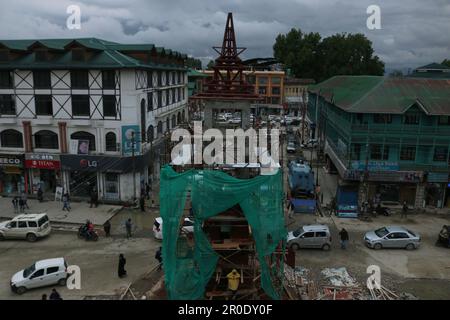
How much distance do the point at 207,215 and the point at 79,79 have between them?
22.2 m

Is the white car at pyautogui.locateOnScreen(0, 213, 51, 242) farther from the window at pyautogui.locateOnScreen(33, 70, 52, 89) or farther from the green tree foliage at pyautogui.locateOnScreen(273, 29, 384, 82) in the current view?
the green tree foliage at pyautogui.locateOnScreen(273, 29, 384, 82)

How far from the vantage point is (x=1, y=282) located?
68.8ft

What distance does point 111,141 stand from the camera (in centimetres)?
3319

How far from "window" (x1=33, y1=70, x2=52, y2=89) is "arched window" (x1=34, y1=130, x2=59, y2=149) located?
3.83 m

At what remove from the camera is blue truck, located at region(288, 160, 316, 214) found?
3206 centimetres

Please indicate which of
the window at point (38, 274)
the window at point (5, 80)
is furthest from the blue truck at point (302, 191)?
the window at point (5, 80)

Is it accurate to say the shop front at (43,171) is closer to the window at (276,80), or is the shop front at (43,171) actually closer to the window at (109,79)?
the window at (109,79)

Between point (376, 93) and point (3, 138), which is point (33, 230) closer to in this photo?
point (3, 138)

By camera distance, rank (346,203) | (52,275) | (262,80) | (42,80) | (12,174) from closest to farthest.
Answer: (52,275)
(346,203)
(42,80)
(12,174)
(262,80)

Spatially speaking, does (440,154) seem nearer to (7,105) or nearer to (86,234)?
(86,234)

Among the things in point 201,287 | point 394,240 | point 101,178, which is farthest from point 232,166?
point 101,178

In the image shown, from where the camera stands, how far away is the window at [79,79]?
107 ft

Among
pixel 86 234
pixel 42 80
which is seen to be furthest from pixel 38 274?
pixel 42 80

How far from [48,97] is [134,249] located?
16.6 meters
